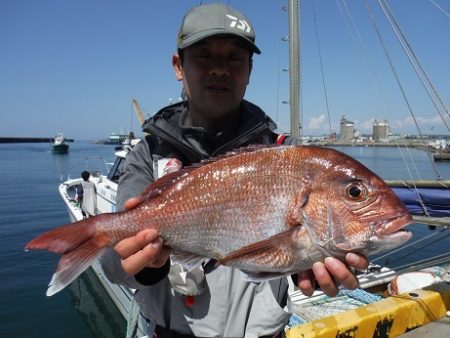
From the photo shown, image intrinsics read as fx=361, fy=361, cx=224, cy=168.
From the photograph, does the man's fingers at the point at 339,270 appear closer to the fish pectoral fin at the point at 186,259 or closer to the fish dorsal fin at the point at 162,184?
the fish pectoral fin at the point at 186,259

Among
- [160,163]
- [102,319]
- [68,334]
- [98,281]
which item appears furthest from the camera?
[98,281]

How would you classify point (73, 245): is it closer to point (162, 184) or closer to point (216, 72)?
point (162, 184)

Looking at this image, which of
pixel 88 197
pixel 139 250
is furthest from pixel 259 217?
pixel 88 197

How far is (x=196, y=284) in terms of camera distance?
7.16ft

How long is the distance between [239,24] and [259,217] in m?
1.22

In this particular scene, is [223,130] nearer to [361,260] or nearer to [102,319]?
[361,260]

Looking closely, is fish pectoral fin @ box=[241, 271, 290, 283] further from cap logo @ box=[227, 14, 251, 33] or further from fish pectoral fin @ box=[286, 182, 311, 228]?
cap logo @ box=[227, 14, 251, 33]

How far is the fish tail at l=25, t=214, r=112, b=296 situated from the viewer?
5.93 ft

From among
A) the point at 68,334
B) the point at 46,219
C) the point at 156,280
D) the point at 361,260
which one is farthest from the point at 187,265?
the point at 46,219

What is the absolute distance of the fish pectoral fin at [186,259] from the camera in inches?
78.0

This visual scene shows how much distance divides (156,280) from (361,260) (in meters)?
1.15

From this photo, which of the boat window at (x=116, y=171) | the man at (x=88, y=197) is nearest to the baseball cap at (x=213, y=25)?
the boat window at (x=116, y=171)

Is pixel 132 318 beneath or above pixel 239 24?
beneath

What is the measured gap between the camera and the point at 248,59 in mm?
2406
